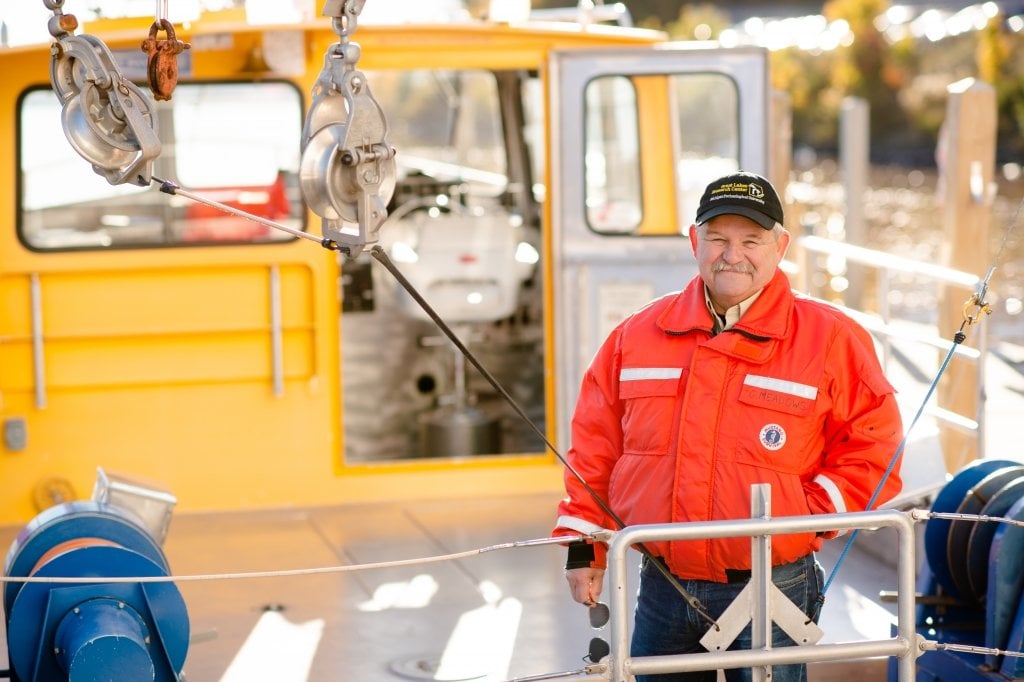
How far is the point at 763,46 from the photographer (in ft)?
22.8

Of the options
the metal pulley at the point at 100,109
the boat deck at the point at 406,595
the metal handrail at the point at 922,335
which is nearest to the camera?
the metal pulley at the point at 100,109

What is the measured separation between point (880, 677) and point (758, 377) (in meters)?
1.90

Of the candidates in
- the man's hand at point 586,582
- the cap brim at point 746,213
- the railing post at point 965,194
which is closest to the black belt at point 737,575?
the man's hand at point 586,582

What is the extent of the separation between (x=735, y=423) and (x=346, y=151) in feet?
3.57

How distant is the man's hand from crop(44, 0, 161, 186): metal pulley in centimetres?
136

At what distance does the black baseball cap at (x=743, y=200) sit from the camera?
3.43 metres

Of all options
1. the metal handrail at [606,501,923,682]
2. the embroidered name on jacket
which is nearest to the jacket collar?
the embroidered name on jacket

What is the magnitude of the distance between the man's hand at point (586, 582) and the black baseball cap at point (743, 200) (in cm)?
89

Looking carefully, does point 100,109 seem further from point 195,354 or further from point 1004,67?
point 1004,67

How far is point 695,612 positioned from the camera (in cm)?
345

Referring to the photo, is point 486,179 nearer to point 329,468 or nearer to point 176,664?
point 329,468

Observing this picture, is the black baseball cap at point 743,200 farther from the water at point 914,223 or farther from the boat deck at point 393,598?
the water at point 914,223

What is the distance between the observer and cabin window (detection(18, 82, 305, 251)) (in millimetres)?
6648

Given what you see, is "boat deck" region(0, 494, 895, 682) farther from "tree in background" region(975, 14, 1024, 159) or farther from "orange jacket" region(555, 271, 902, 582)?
"tree in background" region(975, 14, 1024, 159)
